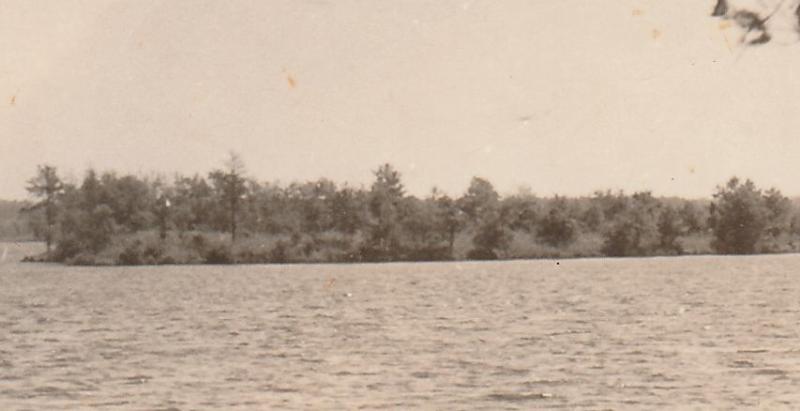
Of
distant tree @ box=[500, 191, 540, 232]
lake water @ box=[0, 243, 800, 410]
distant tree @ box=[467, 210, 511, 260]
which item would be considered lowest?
lake water @ box=[0, 243, 800, 410]

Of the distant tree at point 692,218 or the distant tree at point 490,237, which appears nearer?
the distant tree at point 490,237

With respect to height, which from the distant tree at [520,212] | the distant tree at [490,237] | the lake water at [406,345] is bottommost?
the lake water at [406,345]

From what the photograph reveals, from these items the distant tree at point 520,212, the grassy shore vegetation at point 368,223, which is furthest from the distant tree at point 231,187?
the distant tree at point 520,212

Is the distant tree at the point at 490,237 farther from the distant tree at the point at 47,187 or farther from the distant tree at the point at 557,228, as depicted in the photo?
the distant tree at the point at 47,187

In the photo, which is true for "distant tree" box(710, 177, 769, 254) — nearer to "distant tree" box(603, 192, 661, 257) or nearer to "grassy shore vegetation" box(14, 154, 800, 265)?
"grassy shore vegetation" box(14, 154, 800, 265)

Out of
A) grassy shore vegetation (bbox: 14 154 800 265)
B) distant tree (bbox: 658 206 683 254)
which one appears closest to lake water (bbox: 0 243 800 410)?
grassy shore vegetation (bbox: 14 154 800 265)

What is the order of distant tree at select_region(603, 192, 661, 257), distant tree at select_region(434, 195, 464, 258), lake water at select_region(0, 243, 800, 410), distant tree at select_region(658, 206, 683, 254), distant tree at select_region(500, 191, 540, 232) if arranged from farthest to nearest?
distant tree at select_region(658, 206, 683, 254) < distant tree at select_region(603, 192, 661, 257) < distant tree at select_region(500, 191, 540, 232) < distant tree at select_region(434, 195, 464, 258) < lake water at select_region(0, 243, 800, 410)
